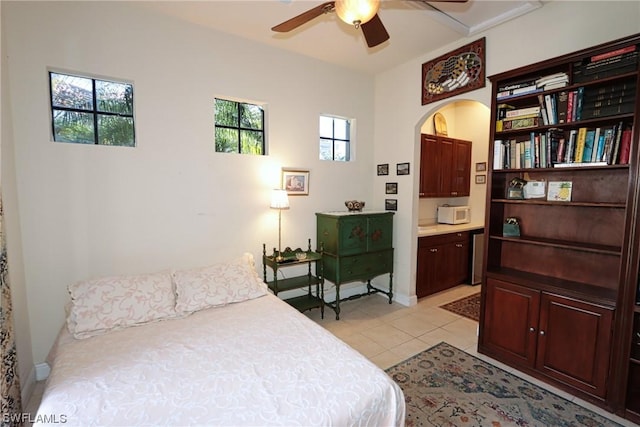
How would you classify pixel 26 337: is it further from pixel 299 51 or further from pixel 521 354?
pixel 521 354

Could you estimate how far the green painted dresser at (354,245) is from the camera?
3473 millimetres

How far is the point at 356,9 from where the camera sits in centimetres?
154

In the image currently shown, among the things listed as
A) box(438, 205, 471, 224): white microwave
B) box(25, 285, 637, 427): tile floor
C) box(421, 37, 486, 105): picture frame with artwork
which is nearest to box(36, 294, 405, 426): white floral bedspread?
box(25, 285, 637, 427): tile floor

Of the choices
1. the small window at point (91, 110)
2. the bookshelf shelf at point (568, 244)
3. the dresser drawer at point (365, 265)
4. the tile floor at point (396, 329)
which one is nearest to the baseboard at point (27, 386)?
the tile floor at point (396, 329)

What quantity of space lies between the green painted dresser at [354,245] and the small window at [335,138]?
83cm

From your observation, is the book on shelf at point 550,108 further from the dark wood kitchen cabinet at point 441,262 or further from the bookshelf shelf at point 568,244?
the dark wood kitchen cabinet at point 441,262

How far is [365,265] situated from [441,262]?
1.26 m

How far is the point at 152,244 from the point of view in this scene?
8.91 feet

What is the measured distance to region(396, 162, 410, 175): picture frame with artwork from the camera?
3.78 meters

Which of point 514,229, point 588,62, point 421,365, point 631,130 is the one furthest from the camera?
point 514,229

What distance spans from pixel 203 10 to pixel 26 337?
9.72 ft

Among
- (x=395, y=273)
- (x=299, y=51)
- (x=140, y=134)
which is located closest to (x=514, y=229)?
(x=395, y=273)

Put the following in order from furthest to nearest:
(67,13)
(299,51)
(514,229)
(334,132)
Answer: (334,132)
(299,51)
(514,229)
(67,13)

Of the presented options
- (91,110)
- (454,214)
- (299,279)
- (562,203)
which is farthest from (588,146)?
(91,110)
